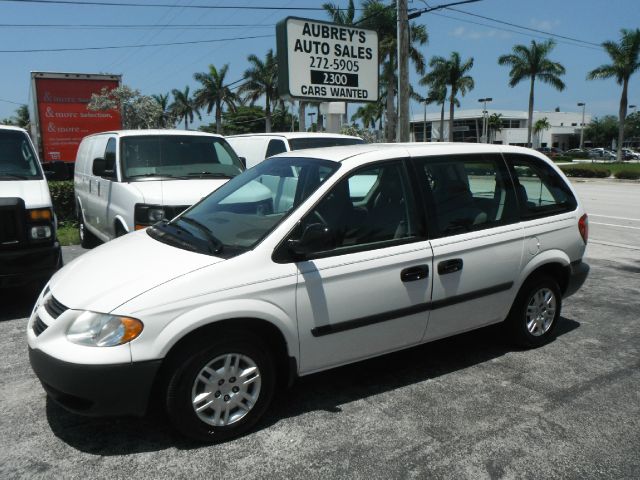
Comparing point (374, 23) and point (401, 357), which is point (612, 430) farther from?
point (374, 23)

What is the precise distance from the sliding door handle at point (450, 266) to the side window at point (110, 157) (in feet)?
16.0

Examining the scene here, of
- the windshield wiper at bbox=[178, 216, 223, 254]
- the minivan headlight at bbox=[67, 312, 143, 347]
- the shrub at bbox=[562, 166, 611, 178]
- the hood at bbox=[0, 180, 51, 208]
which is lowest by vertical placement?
the shrub at bbox=[562, 166, 611, 178]

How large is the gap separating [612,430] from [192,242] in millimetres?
2791

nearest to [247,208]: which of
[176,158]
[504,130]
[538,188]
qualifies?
[538,188]

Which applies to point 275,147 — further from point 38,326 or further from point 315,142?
point 38,326

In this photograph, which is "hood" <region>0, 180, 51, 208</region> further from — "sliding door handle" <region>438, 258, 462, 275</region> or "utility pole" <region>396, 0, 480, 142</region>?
"utility pole" <region>396, 0, 480, 142</region>

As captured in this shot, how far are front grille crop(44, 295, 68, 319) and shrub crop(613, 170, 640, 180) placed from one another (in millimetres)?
32772

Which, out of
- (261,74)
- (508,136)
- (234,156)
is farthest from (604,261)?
(508,136)

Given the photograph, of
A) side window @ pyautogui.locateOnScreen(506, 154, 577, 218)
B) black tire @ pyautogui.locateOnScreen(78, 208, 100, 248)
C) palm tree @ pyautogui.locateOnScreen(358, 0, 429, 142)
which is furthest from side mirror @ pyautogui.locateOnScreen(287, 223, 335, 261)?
palm tree @ pyautogui.locateOnScreen(358, 0, 429, 142)

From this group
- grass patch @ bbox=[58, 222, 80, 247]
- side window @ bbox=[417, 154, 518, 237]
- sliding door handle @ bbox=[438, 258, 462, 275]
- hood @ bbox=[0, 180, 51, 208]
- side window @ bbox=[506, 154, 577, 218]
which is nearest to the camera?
sliding door handle @ bbox=[438, 258, 462, 275]

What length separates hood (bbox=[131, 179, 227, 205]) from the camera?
6250 millimetres

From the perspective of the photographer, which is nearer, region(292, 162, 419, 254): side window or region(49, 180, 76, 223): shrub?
region(292, 162, 419, 254): side window

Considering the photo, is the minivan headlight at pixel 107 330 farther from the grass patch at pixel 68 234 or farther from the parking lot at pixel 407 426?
the grass patch at pixel 68 234

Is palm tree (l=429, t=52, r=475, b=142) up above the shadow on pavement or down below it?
above
